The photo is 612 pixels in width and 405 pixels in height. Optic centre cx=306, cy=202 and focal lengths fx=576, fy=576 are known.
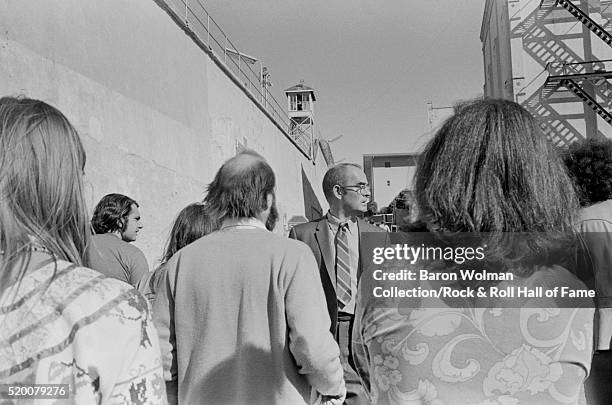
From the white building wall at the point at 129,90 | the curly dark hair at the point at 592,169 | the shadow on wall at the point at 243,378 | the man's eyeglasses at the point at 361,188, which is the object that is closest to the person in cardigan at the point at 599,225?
the curly dark hair at the point at 592,169

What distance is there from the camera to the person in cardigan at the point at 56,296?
972mm

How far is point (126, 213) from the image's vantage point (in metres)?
3.55

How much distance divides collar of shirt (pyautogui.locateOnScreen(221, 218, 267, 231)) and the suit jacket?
1.40 meters

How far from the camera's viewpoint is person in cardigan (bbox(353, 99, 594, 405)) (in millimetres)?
1197

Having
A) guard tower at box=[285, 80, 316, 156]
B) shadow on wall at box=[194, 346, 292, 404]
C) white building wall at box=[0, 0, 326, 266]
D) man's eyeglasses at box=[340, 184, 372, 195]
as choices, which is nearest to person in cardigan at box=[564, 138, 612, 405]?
shadow on wall at box=[194, 346, 292, 404]

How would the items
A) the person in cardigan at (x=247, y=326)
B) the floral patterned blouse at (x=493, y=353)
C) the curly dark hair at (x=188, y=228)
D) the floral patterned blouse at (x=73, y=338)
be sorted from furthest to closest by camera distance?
the curly dark hair at (x=188, y=228) < the person in cardigan at (x=247, y=326) < the floral patterned blouse at (x=493, y=353) < the floral patterned blouse at (x=73, y=338)

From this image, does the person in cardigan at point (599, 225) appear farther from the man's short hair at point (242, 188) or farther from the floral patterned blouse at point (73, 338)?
the floral patterned blouse at point (73, 338)

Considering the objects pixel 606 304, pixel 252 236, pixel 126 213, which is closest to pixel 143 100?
pixel 126 213

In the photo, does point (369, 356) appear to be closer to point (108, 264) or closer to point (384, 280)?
point (384, 280)

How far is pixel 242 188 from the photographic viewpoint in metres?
2.19

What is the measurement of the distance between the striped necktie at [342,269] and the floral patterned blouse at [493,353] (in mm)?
2275

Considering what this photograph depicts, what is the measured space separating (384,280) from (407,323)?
0.11 meters

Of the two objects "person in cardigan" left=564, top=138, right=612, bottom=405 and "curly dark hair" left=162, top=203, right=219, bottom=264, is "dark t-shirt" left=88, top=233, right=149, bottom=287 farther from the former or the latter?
"person in cardigan" left=564, top=138, right=612, bottom=405

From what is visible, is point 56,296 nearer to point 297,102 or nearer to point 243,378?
point 243,378
